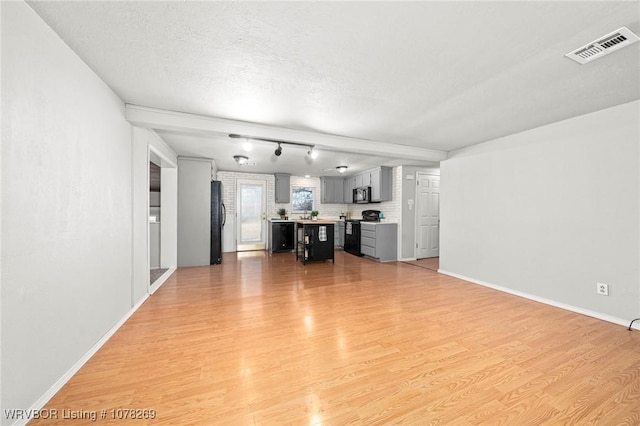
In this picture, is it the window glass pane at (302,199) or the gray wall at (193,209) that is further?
the window glass pane at (302,199)

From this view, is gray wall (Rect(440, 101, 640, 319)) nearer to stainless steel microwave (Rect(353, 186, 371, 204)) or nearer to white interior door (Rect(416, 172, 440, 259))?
white interior door (Rect(416, 172, 440, 259))

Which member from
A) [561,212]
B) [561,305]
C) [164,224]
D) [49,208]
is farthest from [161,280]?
[561,212]

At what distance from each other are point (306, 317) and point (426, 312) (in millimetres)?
1474

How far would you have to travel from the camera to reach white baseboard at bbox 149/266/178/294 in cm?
350

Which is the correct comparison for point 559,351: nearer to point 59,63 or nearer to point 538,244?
point 538,244

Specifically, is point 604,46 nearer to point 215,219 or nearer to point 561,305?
point 561,305

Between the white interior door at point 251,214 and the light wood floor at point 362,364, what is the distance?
407 cm

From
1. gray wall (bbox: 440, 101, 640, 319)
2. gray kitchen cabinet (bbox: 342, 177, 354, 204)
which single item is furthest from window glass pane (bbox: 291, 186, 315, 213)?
gray wall (bbox: 440, 101, 640, 319)

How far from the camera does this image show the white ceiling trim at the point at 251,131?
9.06ft

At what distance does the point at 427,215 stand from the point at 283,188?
4298mm

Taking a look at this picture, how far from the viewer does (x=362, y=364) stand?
184 centimetres

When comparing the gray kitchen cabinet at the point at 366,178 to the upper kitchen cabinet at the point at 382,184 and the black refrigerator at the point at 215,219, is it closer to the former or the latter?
the upper kitchen cabinet at the point at 382,184

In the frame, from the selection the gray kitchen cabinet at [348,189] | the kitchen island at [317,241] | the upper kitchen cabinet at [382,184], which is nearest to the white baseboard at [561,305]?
the upper kitchen cabinet at [382,184]

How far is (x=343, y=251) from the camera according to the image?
7320mm
